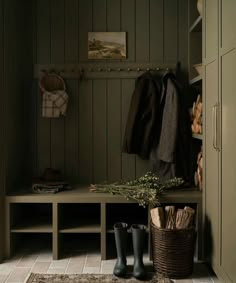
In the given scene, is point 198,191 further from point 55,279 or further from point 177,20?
point 177,20

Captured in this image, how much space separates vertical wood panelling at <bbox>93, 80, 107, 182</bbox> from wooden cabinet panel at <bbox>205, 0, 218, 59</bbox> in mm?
1153

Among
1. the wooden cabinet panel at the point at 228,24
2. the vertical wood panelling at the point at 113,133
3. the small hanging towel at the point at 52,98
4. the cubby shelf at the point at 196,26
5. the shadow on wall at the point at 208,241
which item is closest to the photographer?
the wooden cabinet panel at the point at 228,24

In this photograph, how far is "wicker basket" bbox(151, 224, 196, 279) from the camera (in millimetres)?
2791

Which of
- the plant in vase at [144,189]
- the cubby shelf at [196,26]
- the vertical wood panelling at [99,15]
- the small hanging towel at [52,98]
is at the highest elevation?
the vertical wood panelling at [99,15]

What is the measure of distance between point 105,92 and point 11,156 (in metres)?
1.02

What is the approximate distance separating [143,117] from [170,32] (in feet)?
2.69

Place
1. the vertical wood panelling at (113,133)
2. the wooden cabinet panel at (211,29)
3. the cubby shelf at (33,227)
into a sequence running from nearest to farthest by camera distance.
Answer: the wooden cabinet panel at (211,29) → the cubby shelf at (33,227) → the vertical wood panelling at (113,133)

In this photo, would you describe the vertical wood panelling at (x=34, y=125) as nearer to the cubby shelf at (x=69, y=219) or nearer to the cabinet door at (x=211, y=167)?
the cubby shelf at (x=69, y=219)

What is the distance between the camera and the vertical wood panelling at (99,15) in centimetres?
372

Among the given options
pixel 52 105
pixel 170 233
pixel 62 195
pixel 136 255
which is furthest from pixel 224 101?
pixel 52 105

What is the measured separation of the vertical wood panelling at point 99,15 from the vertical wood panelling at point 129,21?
160 millimetres

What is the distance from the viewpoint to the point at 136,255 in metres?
2.88

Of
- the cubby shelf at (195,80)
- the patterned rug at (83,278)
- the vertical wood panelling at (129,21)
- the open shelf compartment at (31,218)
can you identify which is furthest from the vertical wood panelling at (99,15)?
the patterned rug at (83,278)

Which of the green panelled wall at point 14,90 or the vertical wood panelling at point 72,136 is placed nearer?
the green panelled wall at point 14,90
